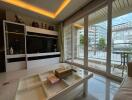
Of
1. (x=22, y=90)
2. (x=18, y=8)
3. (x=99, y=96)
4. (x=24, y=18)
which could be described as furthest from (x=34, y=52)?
(x=99, y=96)

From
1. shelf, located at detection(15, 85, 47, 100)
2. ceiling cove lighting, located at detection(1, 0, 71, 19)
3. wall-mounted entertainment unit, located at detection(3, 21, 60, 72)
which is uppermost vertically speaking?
ceiling cove lighting, located at detection(1, 0, 71, 19)

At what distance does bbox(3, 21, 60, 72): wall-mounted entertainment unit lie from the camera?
3.24m

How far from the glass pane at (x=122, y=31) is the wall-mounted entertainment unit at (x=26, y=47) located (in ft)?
9.65

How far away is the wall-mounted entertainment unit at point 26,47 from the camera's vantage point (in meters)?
3.24

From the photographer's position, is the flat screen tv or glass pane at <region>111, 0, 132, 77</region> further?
the flat screen tv

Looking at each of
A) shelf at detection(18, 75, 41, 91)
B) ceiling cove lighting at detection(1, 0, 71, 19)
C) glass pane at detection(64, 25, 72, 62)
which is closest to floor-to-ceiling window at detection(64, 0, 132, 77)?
glass pane at detection(64, 25, 72, 62)

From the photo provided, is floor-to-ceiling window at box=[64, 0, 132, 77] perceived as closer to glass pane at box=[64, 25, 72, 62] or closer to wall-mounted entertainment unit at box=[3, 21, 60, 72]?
glass pane at box=[64, 25, 72, 62]

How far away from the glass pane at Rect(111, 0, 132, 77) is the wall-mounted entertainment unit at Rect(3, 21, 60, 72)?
2.94m

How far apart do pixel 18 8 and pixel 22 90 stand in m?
3.23

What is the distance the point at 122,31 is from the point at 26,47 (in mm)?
3680

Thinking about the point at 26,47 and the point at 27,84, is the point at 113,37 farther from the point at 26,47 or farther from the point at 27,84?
the point at 26,47

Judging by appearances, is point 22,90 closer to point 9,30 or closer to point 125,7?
point 9,30

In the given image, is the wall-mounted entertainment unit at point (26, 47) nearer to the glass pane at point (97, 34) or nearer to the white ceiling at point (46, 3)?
the white ceiling at point (46, 3)

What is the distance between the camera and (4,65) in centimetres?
309
